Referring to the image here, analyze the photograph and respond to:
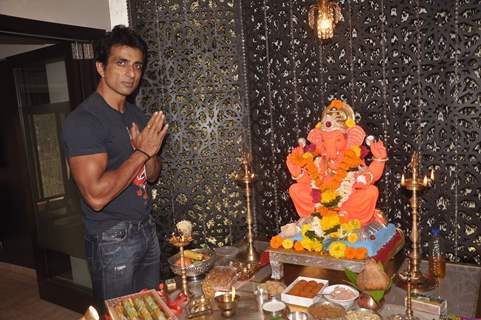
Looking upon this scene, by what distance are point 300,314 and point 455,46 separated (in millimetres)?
2125

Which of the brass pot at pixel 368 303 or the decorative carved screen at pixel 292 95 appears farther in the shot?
the decorative carved screen at pixel 292 95

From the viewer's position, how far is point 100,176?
2.34 m

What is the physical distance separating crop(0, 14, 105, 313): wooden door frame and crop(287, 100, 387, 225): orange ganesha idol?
77.5 inches

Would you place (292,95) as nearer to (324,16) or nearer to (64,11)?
(324,16)

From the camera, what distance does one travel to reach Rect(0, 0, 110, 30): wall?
3035 mm

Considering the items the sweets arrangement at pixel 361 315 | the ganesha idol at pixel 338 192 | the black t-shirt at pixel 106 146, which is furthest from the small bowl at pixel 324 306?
the black t-shirt at pixel 106 146

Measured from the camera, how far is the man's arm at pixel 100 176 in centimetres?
231

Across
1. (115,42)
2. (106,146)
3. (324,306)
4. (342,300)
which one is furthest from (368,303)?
(115,42)

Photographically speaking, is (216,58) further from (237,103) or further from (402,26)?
(402,26)

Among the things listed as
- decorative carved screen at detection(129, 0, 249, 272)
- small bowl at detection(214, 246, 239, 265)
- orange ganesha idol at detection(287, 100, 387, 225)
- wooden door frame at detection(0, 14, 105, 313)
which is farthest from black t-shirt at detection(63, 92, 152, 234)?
orange ganesha idol at detection(287, 100, 387, 225)

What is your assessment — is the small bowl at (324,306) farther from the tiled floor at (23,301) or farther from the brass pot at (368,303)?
the tiled floor at (23,301)

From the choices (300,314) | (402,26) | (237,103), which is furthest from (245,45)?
(300,314)

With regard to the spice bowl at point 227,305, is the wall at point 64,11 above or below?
above

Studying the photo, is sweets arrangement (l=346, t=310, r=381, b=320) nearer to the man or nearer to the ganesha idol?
the ganesha idol
